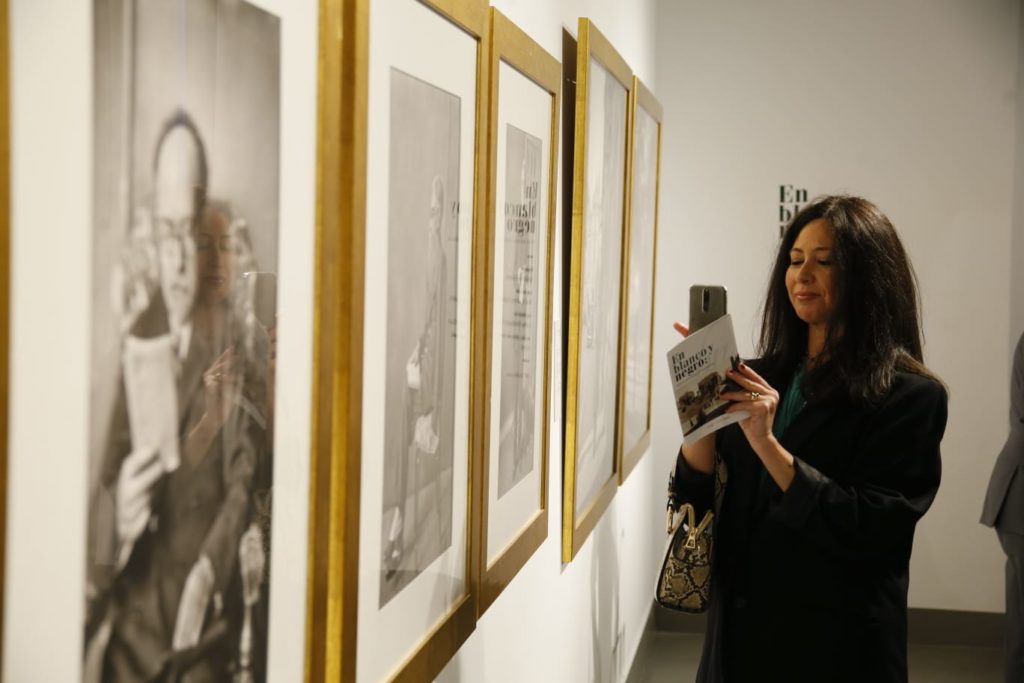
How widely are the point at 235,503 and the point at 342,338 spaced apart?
1.04 ft

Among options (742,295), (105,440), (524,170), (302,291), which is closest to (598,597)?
(524,170)

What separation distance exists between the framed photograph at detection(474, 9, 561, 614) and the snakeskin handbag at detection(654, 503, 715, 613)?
47 cm

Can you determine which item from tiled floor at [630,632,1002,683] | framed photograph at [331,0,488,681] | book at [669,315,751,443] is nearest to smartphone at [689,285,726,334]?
book at [669,315,751,443]

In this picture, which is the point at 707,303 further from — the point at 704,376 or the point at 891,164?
the point at 891,164

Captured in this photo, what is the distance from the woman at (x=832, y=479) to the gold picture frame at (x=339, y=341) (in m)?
1.53

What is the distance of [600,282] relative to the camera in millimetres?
3326

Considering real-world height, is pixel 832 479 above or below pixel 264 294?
below

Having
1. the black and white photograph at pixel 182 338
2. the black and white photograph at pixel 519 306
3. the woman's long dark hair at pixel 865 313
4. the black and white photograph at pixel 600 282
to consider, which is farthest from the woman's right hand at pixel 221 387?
the woman's long dark hair at pixel 865 313

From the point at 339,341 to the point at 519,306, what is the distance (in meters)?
1.04

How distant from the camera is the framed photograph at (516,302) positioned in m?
2.04

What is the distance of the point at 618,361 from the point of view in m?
3.83

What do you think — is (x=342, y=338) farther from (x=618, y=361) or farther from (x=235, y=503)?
(x=618, y=361)

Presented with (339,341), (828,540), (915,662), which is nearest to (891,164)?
(915,662)

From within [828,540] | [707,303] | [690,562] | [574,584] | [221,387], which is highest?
[707,303]
